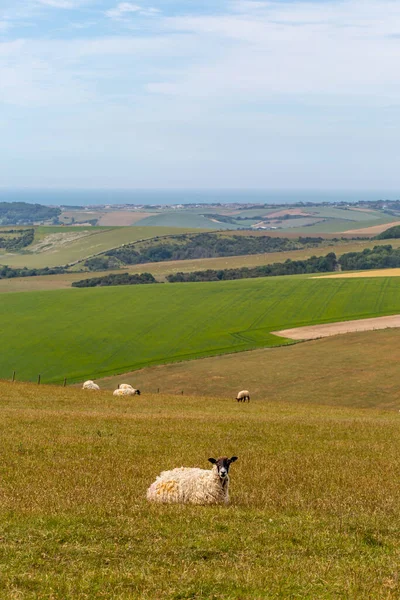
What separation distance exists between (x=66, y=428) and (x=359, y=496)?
12015 mm

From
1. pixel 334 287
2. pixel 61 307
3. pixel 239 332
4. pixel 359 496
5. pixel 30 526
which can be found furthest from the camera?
pixel 334 287

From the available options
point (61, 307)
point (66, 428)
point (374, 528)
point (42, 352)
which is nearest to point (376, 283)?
point (61, 307)

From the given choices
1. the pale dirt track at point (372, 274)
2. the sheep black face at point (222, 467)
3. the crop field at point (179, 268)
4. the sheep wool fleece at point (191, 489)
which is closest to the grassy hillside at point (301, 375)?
the sheep wool fleece at point (191, 489)

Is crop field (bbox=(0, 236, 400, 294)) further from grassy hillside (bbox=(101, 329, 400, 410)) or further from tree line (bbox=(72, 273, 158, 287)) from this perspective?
grassy hillside (bbox=(101, 329, 400, 410))

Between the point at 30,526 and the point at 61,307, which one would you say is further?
the point at 61,307

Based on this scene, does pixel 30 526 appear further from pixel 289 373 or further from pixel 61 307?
pixel 61 307

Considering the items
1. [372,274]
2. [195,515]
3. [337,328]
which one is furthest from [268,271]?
[195,515]

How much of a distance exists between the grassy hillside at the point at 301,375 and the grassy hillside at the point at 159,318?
627 centimetres

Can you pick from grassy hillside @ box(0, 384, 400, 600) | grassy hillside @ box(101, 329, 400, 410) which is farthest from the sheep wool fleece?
grassy hillside @ box(101, 329, 400, 410)

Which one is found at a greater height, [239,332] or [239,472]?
[239,472]

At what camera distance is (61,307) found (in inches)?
3957

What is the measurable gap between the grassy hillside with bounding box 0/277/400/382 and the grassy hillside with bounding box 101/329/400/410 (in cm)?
627

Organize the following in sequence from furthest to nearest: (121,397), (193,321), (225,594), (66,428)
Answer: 1. (193,321)
2. (121,397)
3. (66,428)
4. (225,594)

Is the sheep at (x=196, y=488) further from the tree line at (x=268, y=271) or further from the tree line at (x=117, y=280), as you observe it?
the tree line at (x=268, y=271)
